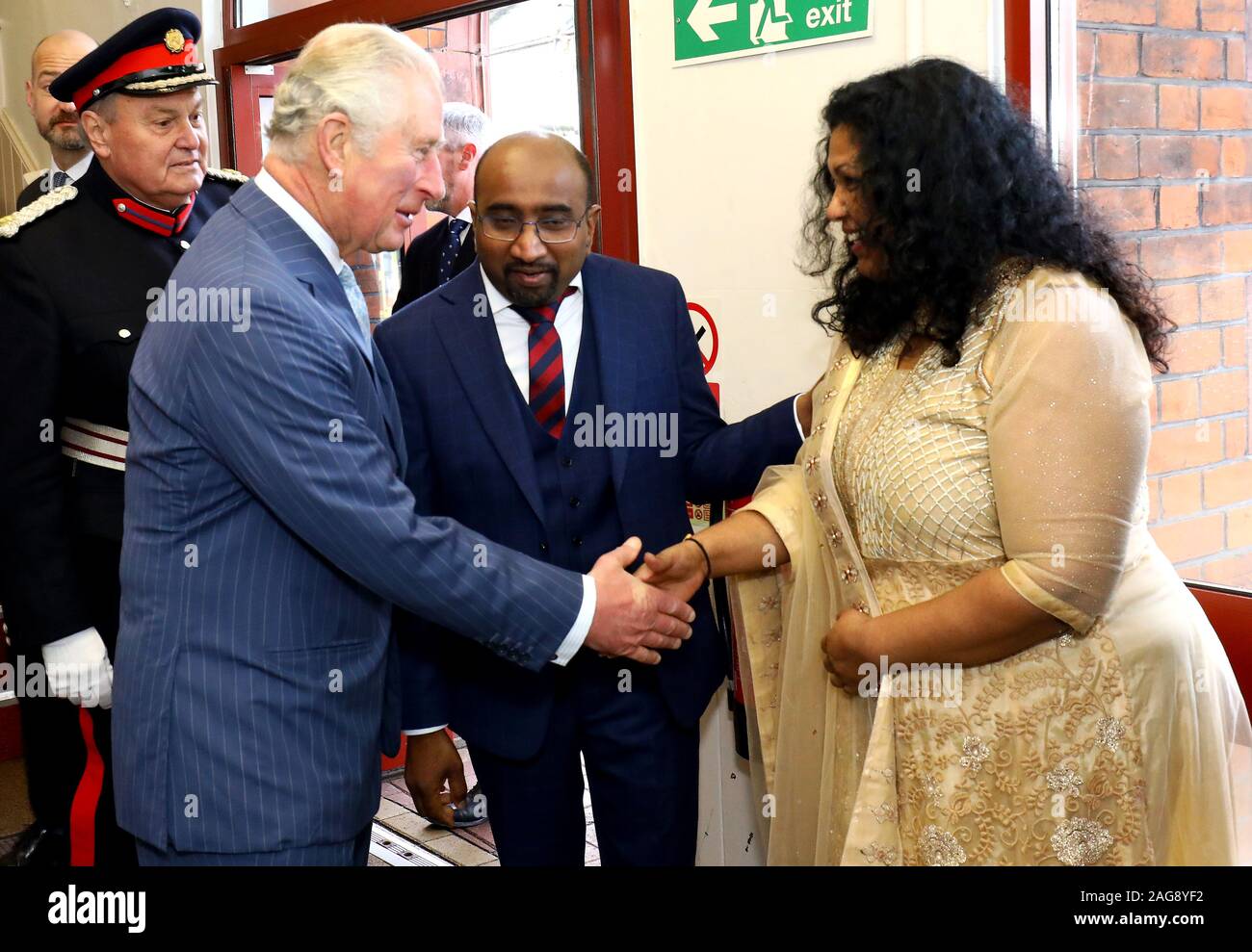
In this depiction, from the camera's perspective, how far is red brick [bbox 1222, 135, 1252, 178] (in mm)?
2041

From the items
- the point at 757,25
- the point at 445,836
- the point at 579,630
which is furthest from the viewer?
the point at 445,836

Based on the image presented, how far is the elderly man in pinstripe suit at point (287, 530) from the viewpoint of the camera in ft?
5.17

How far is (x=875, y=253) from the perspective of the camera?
176cm

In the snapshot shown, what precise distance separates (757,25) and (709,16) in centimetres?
14

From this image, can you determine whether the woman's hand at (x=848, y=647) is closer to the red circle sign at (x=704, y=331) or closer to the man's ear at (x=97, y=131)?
the red circle sign at (x=704, y=331)

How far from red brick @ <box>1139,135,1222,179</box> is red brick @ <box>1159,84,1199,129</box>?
2cm

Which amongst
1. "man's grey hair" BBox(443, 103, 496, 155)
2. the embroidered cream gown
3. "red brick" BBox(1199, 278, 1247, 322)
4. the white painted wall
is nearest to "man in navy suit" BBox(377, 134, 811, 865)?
the embroidered cream gown

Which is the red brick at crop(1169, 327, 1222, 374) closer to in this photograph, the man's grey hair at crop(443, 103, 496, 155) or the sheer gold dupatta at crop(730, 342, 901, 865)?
the sheer gold dupatta at crop(730, 342, 901, 865)

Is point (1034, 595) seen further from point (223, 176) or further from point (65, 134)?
point (65, 134)

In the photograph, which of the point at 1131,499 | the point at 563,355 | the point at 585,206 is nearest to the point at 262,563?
the point at 563,355

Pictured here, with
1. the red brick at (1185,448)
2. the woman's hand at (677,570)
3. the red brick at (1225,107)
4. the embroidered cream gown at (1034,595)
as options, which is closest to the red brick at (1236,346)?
the red brick at (1185,448)

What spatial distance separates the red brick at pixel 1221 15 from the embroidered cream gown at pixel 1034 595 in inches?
28.1

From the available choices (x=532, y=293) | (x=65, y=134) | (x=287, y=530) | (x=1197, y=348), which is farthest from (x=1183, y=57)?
(x=65, y=134)

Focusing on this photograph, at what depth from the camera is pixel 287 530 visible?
5.35ft
